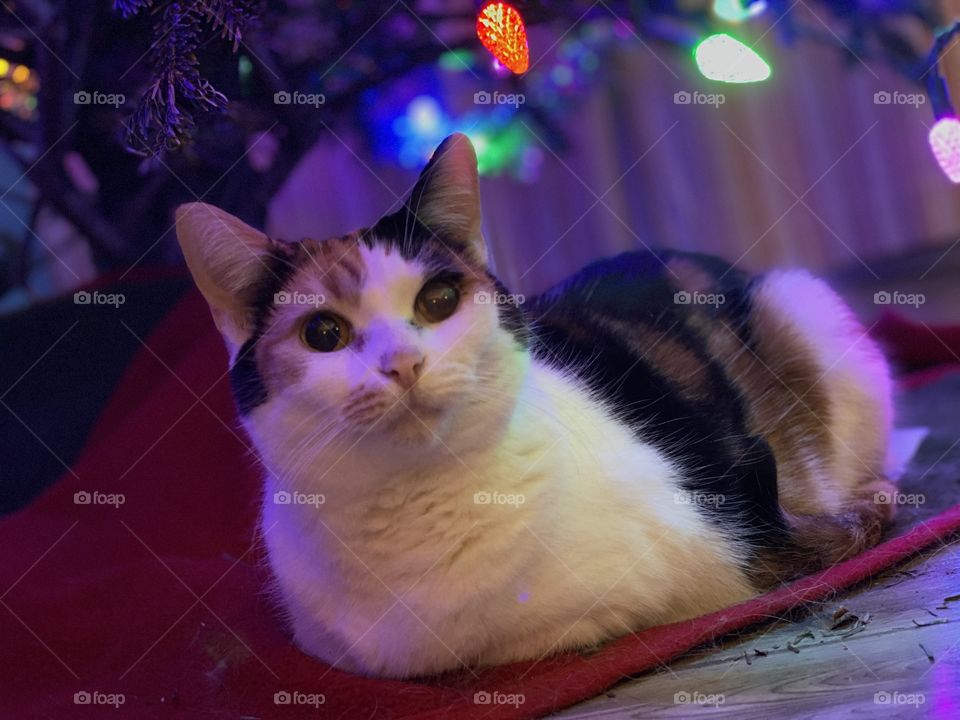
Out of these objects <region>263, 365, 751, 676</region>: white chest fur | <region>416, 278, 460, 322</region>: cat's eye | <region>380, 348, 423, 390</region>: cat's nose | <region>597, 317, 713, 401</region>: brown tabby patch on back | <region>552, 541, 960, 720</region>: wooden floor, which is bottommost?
<region>552, 541, 960, 720</region>: wooden floor

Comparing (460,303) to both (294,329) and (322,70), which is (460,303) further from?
(322,70)

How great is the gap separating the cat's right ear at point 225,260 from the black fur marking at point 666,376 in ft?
1.31

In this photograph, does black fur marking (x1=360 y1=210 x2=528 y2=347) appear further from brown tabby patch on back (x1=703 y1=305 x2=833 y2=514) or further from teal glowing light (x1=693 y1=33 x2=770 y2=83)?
teal glowing light (x1=693 y1=33 x2=770 y2=83)

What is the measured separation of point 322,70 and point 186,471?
2.65 feet

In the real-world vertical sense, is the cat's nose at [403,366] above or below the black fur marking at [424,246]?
below

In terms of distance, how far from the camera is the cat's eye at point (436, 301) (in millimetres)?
1072

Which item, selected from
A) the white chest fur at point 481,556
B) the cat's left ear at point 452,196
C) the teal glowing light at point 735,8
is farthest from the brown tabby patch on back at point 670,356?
the teal glowing light at point 735,8

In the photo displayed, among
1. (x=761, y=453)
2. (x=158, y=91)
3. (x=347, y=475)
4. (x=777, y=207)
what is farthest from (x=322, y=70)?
(x=777, y=207)

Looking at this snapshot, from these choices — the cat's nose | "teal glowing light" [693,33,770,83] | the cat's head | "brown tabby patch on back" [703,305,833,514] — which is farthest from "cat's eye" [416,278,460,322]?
"teal glowing light" [693,33,770,83]

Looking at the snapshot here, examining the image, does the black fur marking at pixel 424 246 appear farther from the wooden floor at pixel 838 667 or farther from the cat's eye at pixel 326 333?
the wooden floor at pixel 838 667

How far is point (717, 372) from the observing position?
58.1 inches

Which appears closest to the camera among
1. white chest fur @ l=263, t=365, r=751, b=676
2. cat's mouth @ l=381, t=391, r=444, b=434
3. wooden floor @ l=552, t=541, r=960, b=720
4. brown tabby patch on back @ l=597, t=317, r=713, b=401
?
wooden floor @ l=552, t=541, r=960, b=720

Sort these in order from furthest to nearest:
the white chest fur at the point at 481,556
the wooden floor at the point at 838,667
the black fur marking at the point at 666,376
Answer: the black fur marking at the point at 666,376 → the white chest fur at the point at 481,556 → the wooden floor at the point at 838,667

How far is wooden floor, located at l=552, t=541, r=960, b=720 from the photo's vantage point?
2.79 feet
